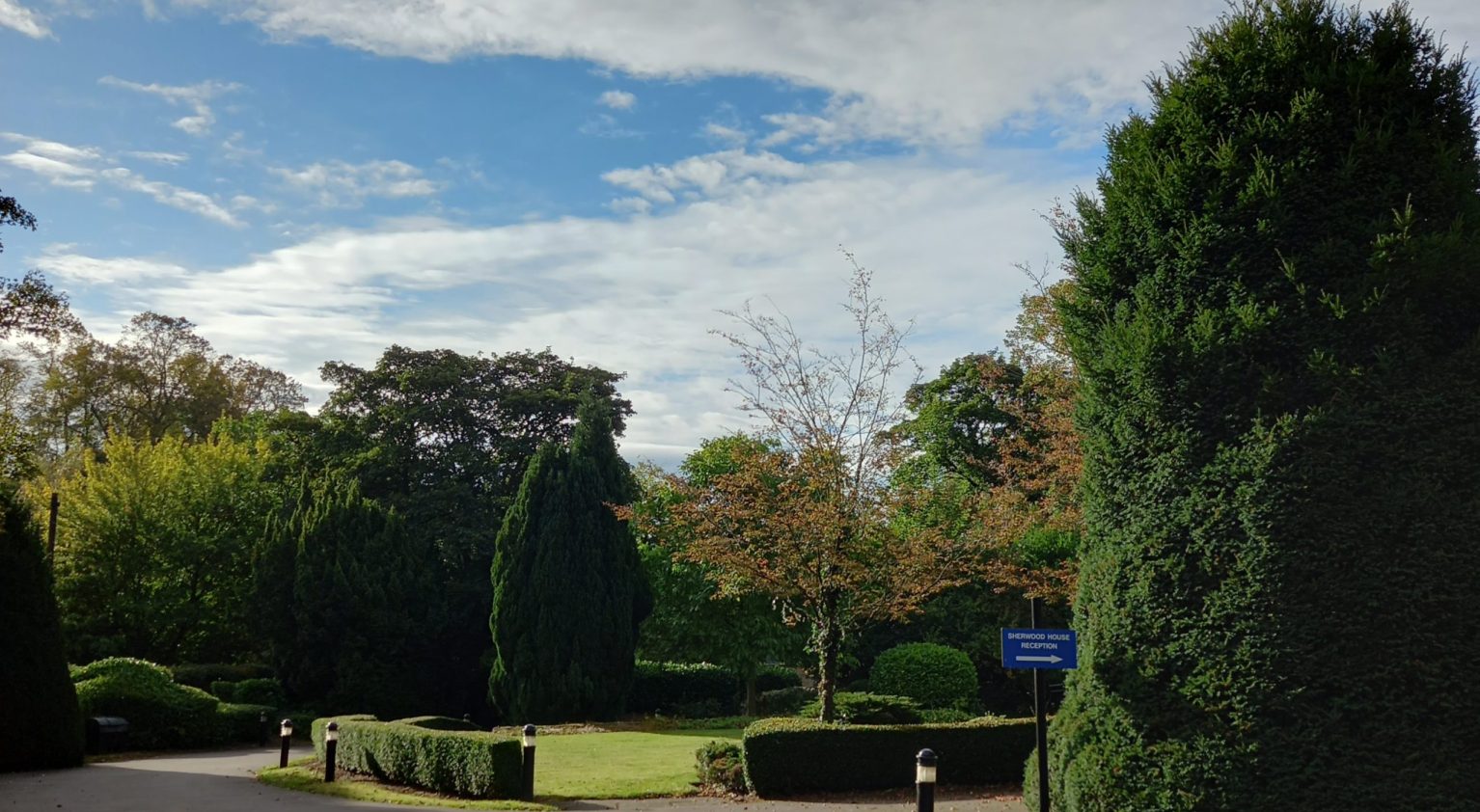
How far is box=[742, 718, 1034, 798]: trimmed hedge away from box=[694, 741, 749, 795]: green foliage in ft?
1.31

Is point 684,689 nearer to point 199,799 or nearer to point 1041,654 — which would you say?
point 199,799

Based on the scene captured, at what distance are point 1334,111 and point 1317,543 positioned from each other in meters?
3.49

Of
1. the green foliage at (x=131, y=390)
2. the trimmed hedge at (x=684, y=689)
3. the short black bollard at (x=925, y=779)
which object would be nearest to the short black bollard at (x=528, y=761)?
the short black bollard at (x=925, y=779)

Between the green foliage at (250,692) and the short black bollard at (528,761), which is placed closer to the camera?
the short black bollard at (528,761)

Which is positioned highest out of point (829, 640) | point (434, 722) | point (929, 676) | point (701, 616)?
point (829, 640)

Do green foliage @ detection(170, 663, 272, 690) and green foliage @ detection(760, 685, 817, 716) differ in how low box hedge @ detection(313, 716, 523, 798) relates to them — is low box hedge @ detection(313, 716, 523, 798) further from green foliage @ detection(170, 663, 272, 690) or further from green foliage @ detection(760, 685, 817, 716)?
green foliage @ detection(170, 663, 272, 690)

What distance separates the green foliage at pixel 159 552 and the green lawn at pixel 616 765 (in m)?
14.9

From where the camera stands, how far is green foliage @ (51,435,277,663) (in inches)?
1184

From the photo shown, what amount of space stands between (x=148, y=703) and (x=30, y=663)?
524cm

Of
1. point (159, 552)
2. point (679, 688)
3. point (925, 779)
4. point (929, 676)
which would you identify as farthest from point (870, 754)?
point (159, 552)

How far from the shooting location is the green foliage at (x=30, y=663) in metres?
18.5

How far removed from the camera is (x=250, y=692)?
94.1 ft

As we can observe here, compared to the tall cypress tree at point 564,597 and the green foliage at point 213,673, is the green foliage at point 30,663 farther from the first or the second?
the tall cypress tree at point 564,597

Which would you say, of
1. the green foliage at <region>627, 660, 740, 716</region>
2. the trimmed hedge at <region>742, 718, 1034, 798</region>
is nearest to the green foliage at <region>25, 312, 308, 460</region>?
the green foliage at <region>627, 660, 740, 716</region>
